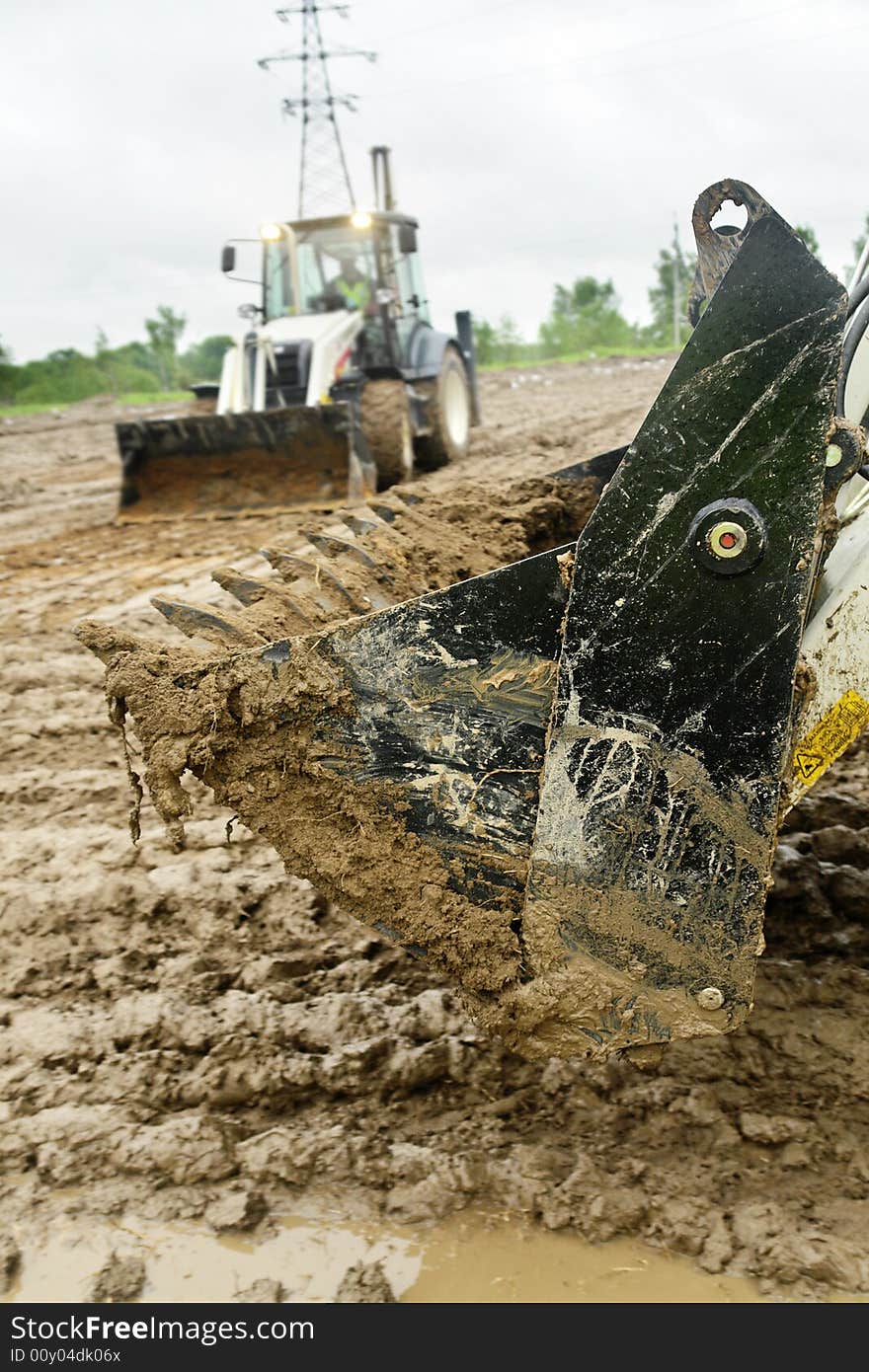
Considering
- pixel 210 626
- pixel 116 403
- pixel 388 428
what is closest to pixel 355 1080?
pixel 210 626

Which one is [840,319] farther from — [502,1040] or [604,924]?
[502,1040]

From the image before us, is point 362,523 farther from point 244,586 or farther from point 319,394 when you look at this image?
point 319,394

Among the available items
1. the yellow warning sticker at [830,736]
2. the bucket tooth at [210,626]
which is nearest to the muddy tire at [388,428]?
the bucket tooth at [210,626]

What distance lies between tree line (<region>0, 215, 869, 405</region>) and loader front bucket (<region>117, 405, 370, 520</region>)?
19540 mm

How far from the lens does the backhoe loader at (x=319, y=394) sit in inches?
320

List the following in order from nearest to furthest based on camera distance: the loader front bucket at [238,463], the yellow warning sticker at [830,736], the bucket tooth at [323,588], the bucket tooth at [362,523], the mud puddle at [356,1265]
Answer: the yellow warning sticker at [830,736] → the mud puddle at [356,1265] → the bucket tooth at [323,588] → the bucket tooth at [362,523] → the loader front bucket at [238,463]

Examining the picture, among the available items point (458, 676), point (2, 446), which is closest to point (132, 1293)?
point (458, 676)

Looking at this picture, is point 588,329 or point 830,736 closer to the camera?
point 830,736

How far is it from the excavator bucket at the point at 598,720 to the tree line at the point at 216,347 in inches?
1006

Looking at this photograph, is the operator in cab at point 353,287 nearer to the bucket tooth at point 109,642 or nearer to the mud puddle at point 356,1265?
the bucket tooth at point 109,642

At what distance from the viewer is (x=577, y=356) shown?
32.2m

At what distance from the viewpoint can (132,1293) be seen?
6.13ft

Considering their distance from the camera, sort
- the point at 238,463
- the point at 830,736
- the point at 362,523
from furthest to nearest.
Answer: the point at 238,463
the point at 362,523
the point at 830,736

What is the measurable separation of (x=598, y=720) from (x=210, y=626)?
0.78 m
